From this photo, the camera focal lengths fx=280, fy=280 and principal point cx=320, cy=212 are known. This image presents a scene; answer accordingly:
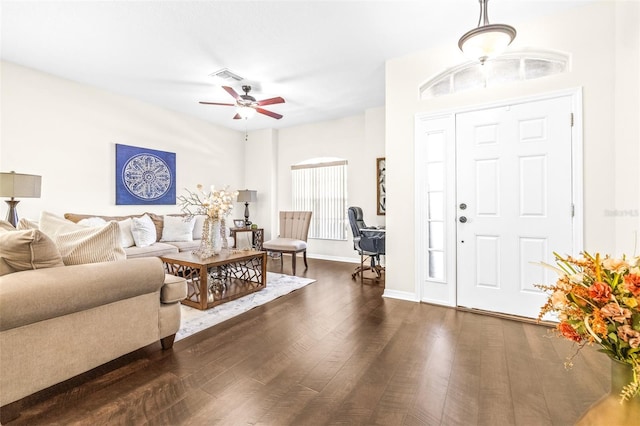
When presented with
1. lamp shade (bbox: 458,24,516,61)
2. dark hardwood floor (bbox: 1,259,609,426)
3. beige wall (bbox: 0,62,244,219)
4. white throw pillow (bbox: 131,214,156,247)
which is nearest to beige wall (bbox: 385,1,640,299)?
lamp shade (bbox: 458,24,516,61)

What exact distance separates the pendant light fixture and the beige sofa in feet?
9.54

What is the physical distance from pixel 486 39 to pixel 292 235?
4.22 meters

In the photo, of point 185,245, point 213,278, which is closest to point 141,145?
point 185,245

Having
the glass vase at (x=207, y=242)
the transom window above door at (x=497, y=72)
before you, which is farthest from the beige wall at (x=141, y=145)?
the glass vase at (x=207, y=242)

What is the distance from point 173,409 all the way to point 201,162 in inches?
200

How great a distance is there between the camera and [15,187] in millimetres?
3072

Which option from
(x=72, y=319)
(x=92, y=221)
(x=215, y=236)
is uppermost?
(x=92, y=221)

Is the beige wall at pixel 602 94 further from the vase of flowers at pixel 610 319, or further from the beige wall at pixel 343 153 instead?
the beige wall at pixel 343 153

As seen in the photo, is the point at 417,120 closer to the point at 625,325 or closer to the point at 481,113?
the point at 481,113

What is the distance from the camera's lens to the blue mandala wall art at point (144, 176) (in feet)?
15.1

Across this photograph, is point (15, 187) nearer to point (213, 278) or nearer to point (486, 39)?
point (213, 278)

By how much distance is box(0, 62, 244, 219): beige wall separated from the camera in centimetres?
356

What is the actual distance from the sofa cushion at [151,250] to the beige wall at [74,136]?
101 cm

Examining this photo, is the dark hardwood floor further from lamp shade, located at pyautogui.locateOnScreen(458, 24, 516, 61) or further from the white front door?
lamp shade, located at pyautogui.locateOnScreen(458, 24, 516, 61)
